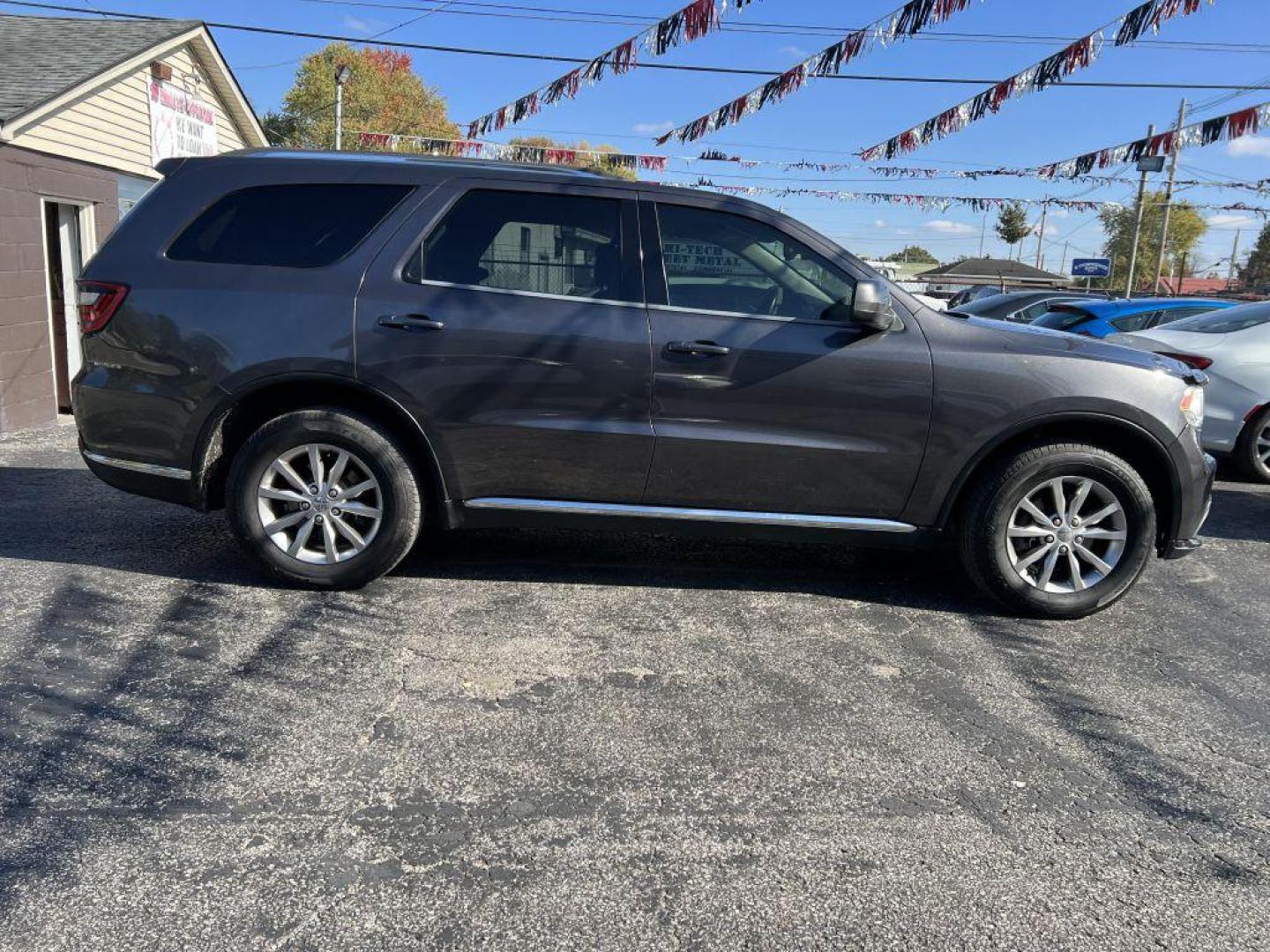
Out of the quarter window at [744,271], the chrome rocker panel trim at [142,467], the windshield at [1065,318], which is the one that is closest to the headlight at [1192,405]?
the quarter window at [744,271]

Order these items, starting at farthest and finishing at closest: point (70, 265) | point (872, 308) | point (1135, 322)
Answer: point (1135, 322), point (70, 265), point (872, 308)

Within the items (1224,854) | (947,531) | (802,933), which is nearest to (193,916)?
(802,933)

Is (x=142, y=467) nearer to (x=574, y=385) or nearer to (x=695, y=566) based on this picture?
(x=574, y=385)

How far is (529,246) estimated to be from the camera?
4.41 metres

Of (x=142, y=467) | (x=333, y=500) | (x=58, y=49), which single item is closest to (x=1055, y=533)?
(x=333, y=500)

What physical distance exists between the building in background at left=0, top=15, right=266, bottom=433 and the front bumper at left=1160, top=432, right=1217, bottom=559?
8.64 m

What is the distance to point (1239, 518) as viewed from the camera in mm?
6781

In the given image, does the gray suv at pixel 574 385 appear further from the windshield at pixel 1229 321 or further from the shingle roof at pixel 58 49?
the shingle roof at pixel 58 49

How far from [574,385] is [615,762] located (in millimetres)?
1818

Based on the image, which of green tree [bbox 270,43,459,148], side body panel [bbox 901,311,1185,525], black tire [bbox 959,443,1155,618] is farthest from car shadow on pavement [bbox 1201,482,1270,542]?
green tree [bbox 270,43,459,148]

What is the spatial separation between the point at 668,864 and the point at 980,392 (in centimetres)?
266

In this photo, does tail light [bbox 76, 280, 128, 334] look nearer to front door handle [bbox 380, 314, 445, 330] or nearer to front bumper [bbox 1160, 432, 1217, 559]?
front door handle [bbox 380, 314, 445, 330]

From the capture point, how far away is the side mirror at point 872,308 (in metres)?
4.12

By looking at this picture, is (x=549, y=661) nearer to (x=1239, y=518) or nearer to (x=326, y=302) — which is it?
(x=326, y=302)
